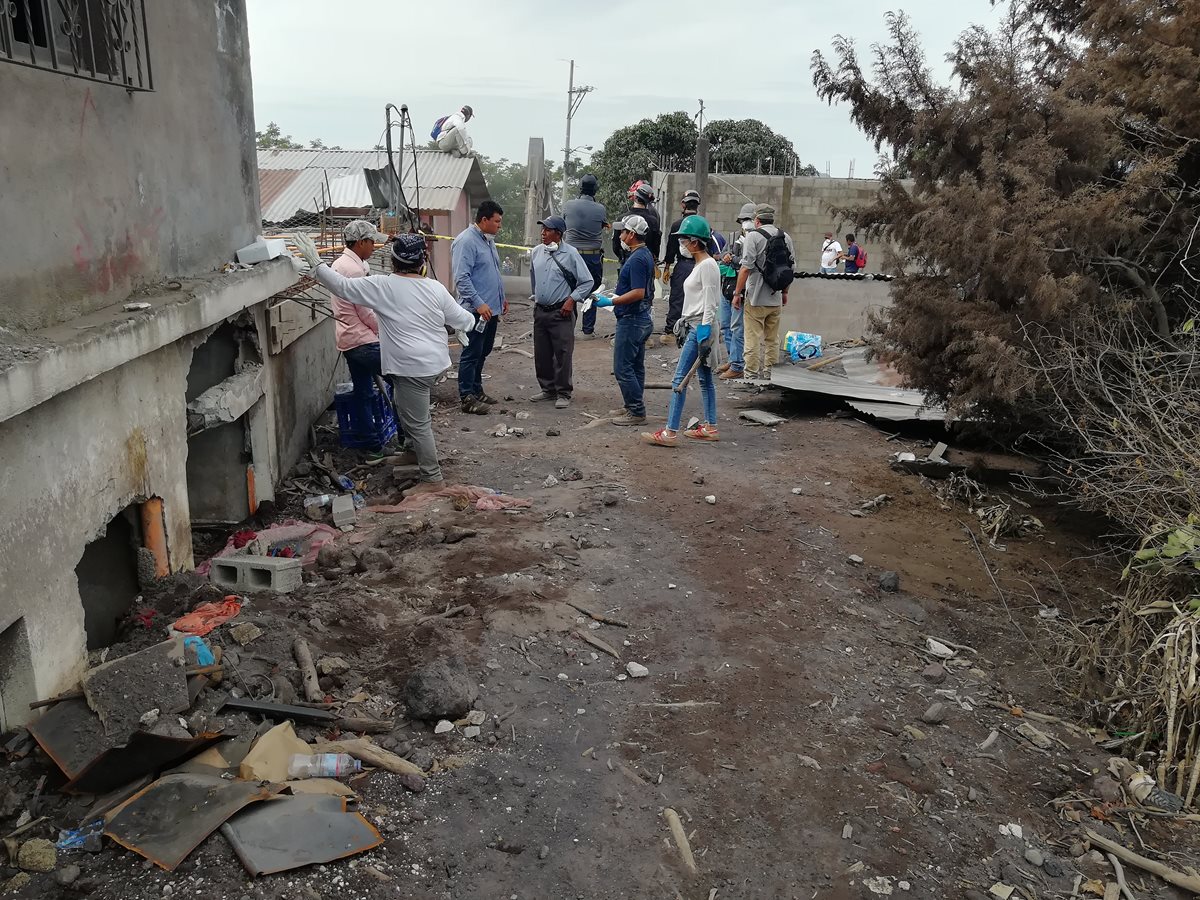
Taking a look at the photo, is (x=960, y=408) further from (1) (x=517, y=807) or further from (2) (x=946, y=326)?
(1) (x=517, y=807)

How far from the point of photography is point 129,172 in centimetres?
430

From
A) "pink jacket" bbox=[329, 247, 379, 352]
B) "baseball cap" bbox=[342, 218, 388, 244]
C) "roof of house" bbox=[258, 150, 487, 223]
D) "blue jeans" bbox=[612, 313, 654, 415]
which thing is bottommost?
"blue jeans" bbox=[612, 313, 654, 415]

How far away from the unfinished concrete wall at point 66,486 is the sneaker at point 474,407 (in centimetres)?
464

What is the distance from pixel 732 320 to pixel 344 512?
6229 mm

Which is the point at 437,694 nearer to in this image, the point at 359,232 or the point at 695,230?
the point at 359,232

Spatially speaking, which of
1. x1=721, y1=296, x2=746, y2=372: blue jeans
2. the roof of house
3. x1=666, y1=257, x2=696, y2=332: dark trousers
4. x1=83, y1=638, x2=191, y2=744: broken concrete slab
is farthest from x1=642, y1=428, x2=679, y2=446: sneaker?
the roof of house

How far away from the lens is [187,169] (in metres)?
5.14

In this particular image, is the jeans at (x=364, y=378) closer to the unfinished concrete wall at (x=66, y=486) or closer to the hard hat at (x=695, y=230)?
the unfinished concrete wall at (x=66, y=486)

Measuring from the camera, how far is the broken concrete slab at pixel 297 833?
2.82 metres

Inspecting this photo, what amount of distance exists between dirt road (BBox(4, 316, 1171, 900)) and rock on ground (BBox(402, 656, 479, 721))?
0.27 ft

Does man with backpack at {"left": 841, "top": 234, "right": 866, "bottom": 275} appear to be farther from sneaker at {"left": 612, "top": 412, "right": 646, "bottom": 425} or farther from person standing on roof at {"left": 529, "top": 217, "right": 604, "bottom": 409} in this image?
sneaker at {"left": 612, "top": 412, "right": 646, "bottom": 425}

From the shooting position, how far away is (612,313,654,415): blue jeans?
8.38m

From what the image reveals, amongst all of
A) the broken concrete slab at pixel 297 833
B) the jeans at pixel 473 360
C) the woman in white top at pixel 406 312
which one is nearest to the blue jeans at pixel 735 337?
the jeans at pixel 473 360

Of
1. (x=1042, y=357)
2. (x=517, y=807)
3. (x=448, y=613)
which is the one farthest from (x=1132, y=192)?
(x=517, y=807)
